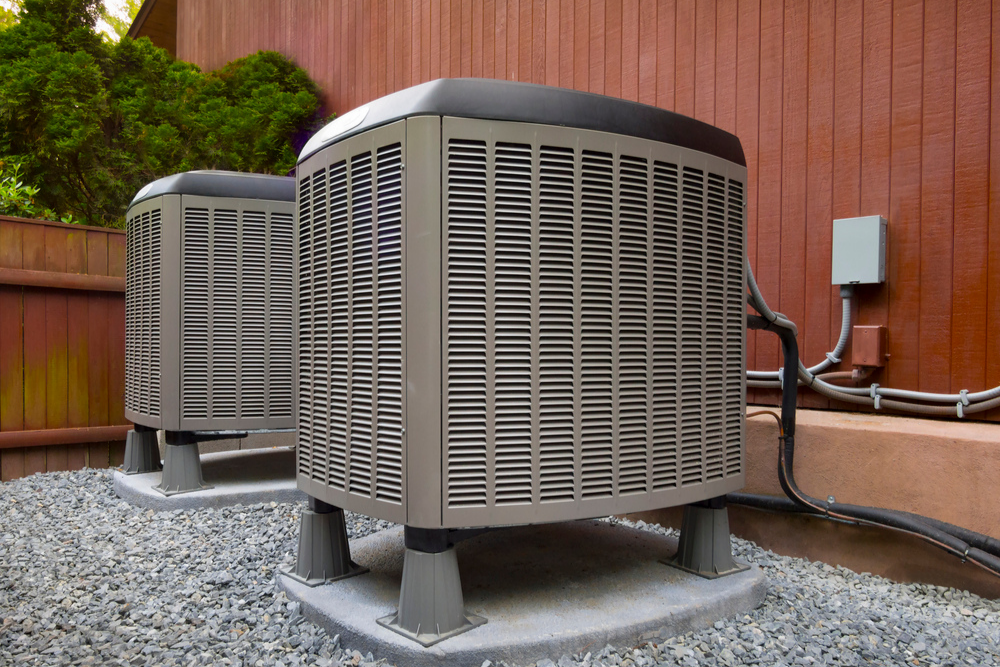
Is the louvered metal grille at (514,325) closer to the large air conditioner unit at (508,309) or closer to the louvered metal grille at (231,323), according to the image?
the large air conditioner unit at (508,309)

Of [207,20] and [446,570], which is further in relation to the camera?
[207,20]

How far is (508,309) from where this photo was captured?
5.90 ft

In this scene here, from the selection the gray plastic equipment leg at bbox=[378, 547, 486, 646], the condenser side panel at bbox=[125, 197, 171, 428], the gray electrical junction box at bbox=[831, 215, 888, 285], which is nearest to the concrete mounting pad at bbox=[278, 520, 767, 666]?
the gray plastic equipment leg at bbox=[378, 547, 486, 646]

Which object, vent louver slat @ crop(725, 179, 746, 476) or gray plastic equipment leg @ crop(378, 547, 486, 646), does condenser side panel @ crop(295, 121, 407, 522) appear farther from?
vent louver slat @ crop(725, 179, 746, 476)

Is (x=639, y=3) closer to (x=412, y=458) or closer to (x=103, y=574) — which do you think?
(x=412, y=458)

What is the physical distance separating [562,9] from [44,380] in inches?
172

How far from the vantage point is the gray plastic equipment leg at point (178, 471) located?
11.6 feet

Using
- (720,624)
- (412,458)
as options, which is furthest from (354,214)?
(720,624)

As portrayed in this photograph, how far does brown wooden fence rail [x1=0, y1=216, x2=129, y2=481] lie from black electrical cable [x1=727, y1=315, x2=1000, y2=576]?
14.2ft

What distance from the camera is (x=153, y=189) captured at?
3.66 metres

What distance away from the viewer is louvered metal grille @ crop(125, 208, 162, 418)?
3.62 m

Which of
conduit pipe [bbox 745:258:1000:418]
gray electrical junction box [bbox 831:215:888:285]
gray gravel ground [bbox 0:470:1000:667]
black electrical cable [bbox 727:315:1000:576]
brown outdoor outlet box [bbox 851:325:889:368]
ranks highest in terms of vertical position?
gray electrical junction box [bbox 831:215:888:285]

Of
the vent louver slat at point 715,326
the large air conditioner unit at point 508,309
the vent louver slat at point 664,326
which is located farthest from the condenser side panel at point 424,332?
the vent louver slat at point 715,326

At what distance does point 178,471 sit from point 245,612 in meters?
1.70
